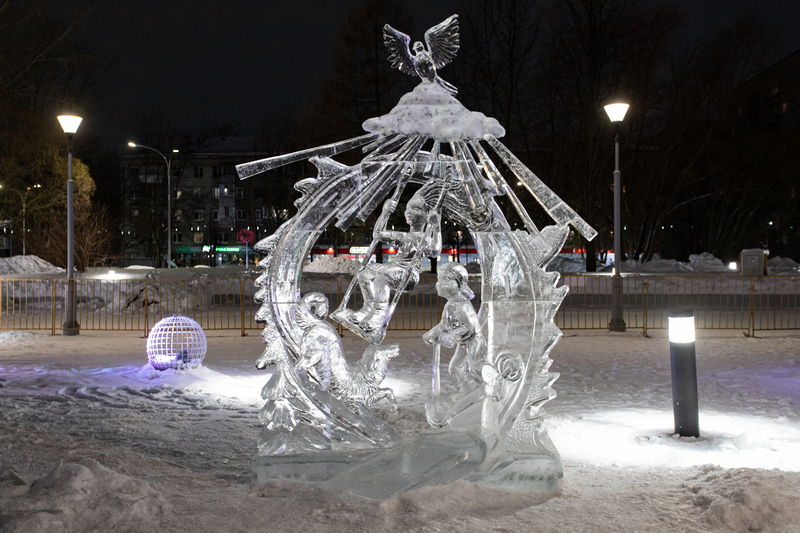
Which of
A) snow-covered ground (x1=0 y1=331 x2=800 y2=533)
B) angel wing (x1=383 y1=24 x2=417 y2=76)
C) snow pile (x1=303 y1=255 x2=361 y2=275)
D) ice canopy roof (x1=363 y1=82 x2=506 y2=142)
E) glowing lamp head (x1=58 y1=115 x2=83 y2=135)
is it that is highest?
glowing lamp head (x1=58 y1=115 x2=83 y2=135)

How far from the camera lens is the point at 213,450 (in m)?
6.32

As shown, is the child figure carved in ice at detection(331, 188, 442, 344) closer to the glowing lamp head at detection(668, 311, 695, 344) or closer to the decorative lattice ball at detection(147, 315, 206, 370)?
the glowing lamp head at detection(668, 311, 695, 344)

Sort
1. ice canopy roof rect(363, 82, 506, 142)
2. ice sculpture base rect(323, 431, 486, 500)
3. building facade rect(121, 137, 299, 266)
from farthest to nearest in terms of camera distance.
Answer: building facade rect(121, 137, 299, 266) < ice canopy roof rect(363, 82, 506, 142) < ice sculpture base rect(323, 431, 486, 500)

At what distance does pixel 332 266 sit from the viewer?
35.6m

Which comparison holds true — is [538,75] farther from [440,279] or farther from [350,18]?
[440,279]

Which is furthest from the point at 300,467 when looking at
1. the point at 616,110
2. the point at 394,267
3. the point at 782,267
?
the point at 782,267

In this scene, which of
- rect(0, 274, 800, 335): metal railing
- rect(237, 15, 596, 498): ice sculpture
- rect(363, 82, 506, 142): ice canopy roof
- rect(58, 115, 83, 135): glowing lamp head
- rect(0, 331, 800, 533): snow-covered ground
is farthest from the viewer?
rect(0, 274, 800, 335): metal railing

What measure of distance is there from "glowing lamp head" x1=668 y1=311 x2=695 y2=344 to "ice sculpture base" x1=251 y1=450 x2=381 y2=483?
136 inches

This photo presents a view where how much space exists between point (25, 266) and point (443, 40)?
105 feet

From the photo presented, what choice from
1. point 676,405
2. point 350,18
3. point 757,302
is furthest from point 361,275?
point 350,18

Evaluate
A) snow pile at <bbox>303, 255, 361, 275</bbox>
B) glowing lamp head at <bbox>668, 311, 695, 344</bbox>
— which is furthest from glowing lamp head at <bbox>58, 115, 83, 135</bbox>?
snow pile at <bbox>303, 255, 361, 275</bbox>

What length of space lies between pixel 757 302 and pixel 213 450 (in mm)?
21452

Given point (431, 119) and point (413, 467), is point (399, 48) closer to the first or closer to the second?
point (431, 119)

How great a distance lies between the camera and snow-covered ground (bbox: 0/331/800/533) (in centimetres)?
432
